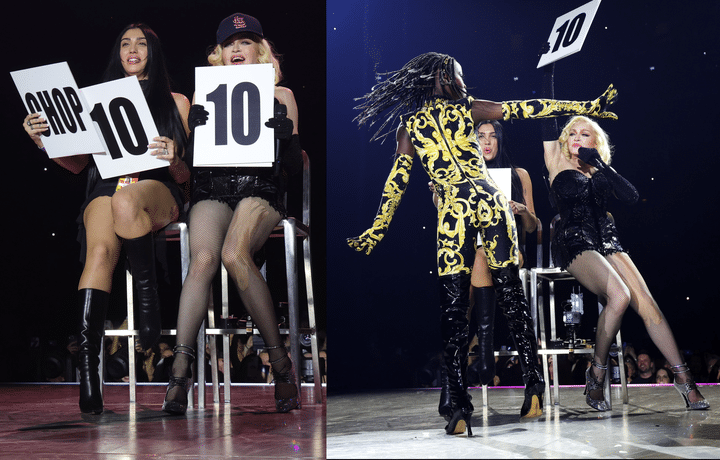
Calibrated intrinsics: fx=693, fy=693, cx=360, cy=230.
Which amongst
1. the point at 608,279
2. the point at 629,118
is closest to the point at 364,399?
the point at 608,279

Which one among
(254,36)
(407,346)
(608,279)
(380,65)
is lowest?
(407,346)

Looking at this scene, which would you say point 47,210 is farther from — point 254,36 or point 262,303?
point 262,303

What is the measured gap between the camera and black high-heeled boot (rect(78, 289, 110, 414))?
7.24 feet

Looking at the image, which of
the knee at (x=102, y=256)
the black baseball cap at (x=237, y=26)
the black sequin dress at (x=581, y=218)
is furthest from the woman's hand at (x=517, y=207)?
the knee at (x=102, y=256)

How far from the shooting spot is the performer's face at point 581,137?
2.19 m

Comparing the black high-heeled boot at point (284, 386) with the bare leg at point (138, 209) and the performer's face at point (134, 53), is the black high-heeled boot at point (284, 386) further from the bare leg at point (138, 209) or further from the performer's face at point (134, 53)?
the performer's face at point (134, 53)

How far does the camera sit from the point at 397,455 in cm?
131

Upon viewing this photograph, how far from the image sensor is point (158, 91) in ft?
8.97

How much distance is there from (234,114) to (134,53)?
2.40ft

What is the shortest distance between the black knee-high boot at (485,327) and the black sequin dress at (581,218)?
0.44m

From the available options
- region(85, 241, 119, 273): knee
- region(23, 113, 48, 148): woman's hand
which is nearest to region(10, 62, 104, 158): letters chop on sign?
region(23, 113, 48, 148): woman's hand

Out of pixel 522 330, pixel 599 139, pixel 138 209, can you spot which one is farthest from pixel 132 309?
pixel 599 139

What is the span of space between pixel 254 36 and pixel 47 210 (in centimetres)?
185

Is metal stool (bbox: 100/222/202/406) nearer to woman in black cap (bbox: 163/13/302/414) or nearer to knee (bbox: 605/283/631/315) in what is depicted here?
woman in black cap (bbox: 163/13/302/414)
